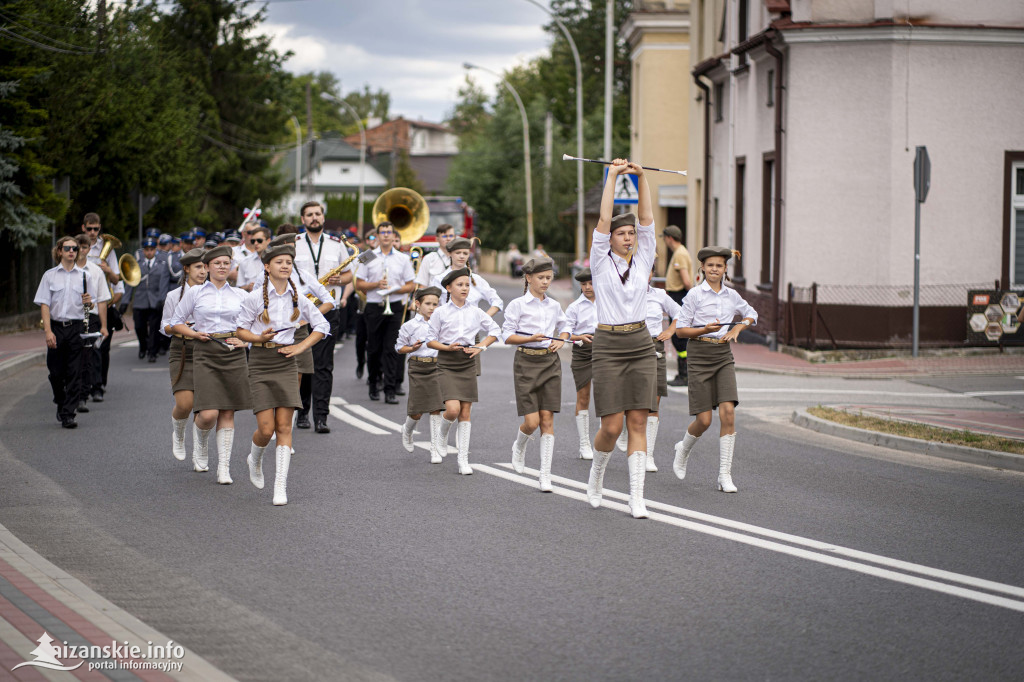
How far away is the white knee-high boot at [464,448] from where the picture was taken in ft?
33.2

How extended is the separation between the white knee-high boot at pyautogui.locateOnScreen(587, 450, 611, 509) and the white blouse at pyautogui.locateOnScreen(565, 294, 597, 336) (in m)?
1.79

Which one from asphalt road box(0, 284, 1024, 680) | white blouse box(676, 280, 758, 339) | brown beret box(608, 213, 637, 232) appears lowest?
asphalt road box(0, 284, 1024, 680)

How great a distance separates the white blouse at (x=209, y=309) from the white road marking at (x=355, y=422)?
9.27 feet

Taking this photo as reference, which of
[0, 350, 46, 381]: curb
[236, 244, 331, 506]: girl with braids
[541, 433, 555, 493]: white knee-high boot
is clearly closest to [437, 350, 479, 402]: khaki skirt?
[541, 433, 555, 493]: white knee-high boot

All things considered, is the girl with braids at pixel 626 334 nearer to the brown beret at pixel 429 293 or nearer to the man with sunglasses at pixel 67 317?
the brown beret at pixel 429 293

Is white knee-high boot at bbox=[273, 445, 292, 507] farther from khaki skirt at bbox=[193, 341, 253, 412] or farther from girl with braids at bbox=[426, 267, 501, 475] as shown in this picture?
girl with braids at bbox=[426, 267, 501, 475]

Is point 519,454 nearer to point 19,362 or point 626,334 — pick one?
point 626,334

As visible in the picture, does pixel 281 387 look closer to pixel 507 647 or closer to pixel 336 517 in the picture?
pixel 336 517

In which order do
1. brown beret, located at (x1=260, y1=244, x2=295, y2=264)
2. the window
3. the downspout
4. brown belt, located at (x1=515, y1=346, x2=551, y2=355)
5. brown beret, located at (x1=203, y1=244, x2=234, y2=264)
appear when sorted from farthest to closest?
the downspout < the window < brown beret, located at (x1=203, y1=244, x2=234, y2=264) < brown belt, located at (x1=515, y1=346, x2=551, y2=355) < brown beret, located at (x1=260, y1=244, x2=295, y2=264)

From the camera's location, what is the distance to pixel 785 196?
21.5m

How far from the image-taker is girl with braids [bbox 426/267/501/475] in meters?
10.4

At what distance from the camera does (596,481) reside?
8742 mm

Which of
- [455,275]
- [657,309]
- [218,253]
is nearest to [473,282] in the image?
[455,275]

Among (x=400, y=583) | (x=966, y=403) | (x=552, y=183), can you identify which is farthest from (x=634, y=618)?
(x=552, y=183)
